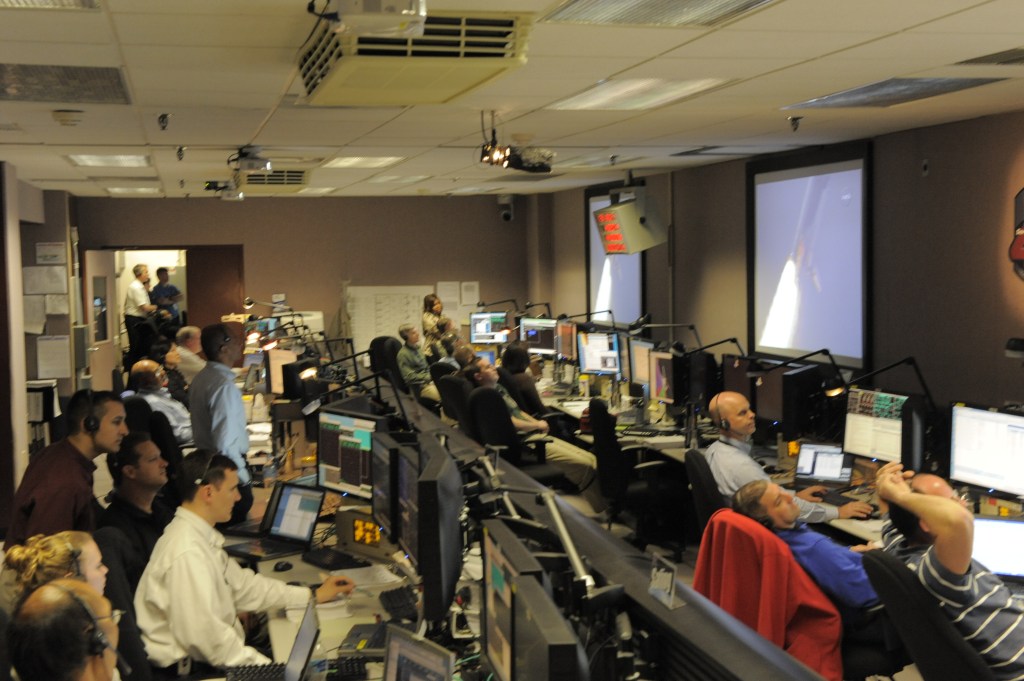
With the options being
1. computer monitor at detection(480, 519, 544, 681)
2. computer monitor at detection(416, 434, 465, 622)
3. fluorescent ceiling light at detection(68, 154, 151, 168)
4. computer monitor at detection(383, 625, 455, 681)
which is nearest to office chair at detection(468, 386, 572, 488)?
fluorescent ceiling light at detection(68, 154, 151, 168)

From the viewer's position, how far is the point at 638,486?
6.53m

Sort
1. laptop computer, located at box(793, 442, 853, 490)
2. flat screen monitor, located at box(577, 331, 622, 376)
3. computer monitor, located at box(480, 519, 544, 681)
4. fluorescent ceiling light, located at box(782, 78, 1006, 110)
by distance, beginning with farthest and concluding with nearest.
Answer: flat screen monitor, located at box(577, 331, 622, 376) < laptop computer, located at box(793, 442, 853, 490) < fluorescent ceiling light, located at box(782, 78, 1006, 110) < computer monitor, located at box(480, 519, 544, 681)

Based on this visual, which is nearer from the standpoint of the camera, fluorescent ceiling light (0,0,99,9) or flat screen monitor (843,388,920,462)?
fluorescent ceiling light (0,0,99,9)

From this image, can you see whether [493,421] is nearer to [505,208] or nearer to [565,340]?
[565,340]

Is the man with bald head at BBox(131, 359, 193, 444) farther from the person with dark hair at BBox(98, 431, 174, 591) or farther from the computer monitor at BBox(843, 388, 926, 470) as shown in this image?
the computer monitor at BBox(843, 388, 926, 470)

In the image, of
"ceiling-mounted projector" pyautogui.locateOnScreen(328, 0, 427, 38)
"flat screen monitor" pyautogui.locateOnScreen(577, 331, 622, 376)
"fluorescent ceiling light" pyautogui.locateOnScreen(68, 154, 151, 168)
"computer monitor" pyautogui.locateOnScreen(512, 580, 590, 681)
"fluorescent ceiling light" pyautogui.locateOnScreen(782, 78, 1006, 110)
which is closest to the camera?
"computer monitor" pyautogui.locateOnScreen(512, 580, 590, 681)

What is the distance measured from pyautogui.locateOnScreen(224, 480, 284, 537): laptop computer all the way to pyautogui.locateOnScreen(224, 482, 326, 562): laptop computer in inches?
0.5

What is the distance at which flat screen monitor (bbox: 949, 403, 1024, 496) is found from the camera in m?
4.23

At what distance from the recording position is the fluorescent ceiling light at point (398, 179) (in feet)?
32.5

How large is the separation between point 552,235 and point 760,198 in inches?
217

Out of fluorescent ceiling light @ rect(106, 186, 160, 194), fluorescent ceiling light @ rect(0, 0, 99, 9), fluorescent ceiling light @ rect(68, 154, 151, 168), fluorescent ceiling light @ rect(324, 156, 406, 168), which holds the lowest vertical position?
fluorescent ceiling light @ rect(0, 0, 99, 9)

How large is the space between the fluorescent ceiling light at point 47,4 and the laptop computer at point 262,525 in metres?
2.26

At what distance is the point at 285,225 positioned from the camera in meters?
13.2

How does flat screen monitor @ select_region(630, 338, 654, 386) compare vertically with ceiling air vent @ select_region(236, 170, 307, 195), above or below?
below
